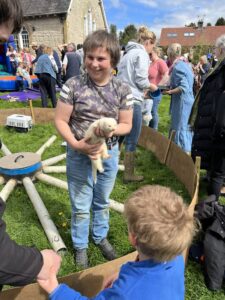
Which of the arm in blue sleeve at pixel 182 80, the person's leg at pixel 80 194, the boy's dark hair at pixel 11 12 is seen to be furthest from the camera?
the arm in blue sleeve at pixel 182 80

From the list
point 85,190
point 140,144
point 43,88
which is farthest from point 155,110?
point 85,190

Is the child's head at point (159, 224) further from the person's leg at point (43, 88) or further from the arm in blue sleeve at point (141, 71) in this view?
the person's leg at point (43, 88)

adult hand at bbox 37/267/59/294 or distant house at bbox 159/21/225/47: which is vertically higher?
distant house at bbox 159/21/225/47

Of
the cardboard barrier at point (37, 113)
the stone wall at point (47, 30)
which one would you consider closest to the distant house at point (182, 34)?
the stone wall at point (47, 30)

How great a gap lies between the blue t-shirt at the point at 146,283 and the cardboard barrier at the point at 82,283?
2.38 ft

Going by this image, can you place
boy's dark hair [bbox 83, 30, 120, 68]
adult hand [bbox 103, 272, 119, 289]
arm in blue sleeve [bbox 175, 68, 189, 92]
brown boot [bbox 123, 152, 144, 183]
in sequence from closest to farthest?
adult hand [bbox 103, 272, 119, 289] < boy's dark hair [bbox 83, 30, 120, 68] < brown boot [bbox 123, 152, 144, 183] < arm in blue sleeve [bbox 175, 68, 189, 92]

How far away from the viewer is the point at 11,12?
4.15 feet

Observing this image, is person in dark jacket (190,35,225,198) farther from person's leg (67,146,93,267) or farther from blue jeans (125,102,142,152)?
person's leg (67,146,93,267)

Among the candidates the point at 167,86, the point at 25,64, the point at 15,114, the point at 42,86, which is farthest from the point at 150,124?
the point at 25,64

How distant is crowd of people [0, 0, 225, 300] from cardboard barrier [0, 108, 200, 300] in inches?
7.6

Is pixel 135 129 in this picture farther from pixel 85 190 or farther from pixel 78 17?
pixel 78 17

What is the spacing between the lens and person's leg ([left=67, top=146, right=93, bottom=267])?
2537mm

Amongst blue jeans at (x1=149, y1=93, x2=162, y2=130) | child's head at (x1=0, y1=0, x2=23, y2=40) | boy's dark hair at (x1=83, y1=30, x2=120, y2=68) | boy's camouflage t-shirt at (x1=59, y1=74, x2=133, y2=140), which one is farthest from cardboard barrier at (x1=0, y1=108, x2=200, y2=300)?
child's head at (x1=0, y1=0, x2=23, y2=40)

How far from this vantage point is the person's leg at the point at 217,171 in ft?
12.0
